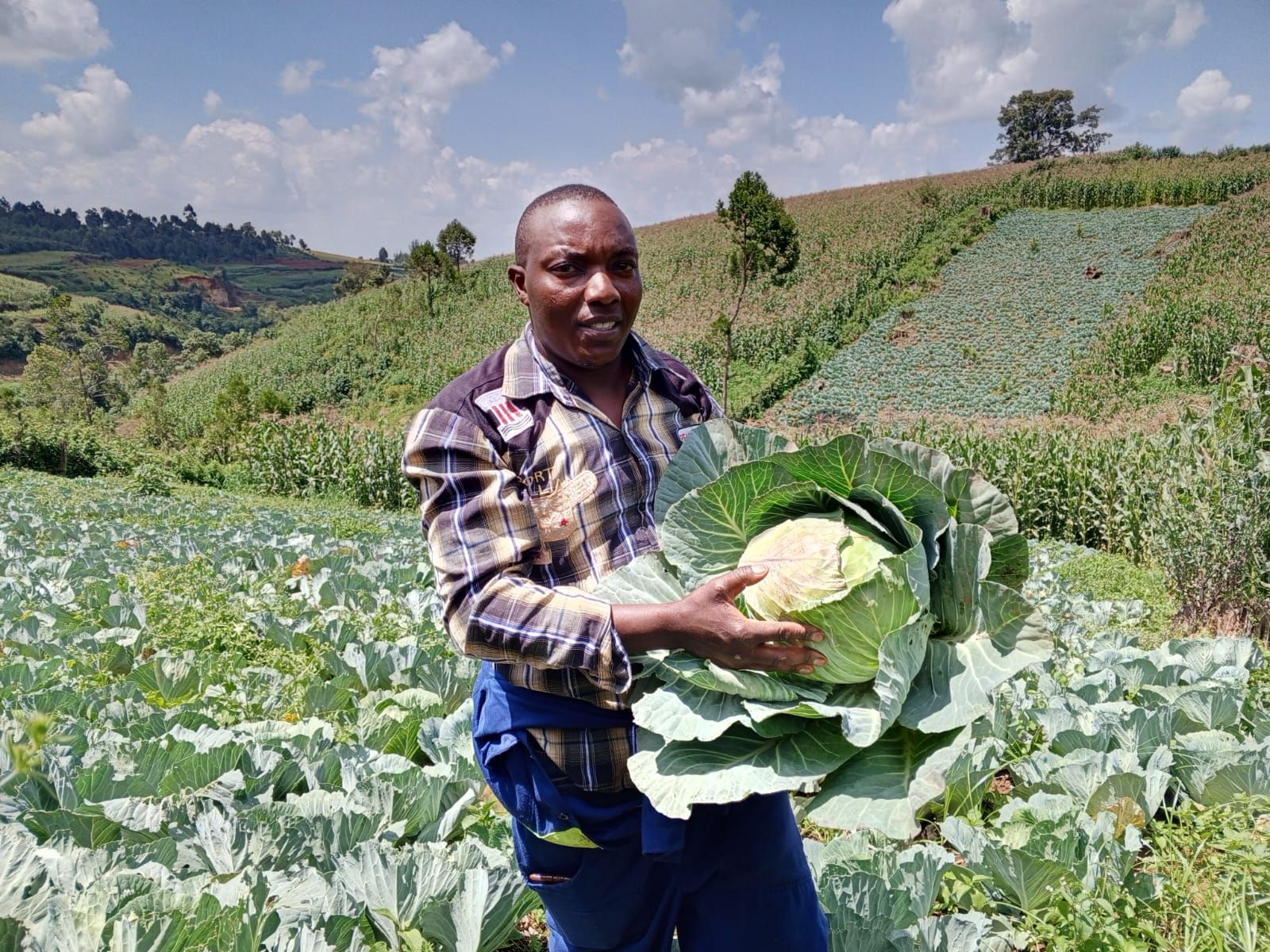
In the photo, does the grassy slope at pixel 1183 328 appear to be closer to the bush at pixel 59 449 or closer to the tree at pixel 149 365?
the bush at pixel 59 449

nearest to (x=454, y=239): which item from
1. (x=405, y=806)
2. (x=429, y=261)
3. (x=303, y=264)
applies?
(x=429, y=261)

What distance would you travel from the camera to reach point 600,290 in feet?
4.63

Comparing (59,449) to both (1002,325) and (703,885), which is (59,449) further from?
(1002,325)

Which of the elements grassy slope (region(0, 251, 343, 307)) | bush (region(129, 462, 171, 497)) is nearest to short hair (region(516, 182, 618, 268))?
bush (region(129, 462, 171, 497))

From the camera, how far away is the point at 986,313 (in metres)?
26.1

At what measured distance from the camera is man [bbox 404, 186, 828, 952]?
50.8 inches

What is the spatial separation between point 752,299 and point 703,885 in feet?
101

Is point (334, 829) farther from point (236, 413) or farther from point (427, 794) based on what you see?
point (236, 413)

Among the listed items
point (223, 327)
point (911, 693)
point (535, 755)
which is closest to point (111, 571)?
point (535, 755)

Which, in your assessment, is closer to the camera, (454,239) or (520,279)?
(520,279)

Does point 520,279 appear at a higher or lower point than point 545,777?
higher

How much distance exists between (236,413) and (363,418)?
690 cm

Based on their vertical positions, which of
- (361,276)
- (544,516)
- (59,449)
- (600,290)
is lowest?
(59,449)

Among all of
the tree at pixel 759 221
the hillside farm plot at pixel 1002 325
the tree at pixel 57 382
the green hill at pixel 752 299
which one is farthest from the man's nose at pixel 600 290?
the tree at pixel 57 382
